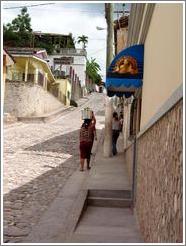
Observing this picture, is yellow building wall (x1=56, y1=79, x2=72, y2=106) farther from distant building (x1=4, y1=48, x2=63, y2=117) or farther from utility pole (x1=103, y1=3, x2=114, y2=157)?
utility pole (x1=103, y1=3, x2=114, y2=157)

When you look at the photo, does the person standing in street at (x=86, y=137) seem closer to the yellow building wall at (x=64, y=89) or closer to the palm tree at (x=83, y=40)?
the yellow building wall at (x=64, y=89)

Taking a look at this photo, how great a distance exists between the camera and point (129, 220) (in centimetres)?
823

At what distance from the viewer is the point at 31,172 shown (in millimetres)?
12453

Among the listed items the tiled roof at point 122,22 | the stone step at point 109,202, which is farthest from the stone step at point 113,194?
the tiled roof at point 122,22

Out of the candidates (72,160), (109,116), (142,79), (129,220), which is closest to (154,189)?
(129,220)

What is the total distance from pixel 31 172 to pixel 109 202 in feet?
11.5

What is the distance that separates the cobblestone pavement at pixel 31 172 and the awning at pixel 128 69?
263cm

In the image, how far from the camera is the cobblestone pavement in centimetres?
762

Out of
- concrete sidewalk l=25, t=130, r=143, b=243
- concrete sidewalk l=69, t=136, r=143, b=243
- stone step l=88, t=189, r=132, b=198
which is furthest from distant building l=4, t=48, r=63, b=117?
stone step l=88, t=189, r=132, b=198

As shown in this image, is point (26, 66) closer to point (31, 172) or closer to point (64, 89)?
point (64, 89)

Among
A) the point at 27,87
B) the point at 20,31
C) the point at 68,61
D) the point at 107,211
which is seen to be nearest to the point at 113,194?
the point at 107,211

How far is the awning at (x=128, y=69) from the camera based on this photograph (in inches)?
354

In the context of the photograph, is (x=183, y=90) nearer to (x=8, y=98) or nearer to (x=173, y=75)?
(x=173, y=75)

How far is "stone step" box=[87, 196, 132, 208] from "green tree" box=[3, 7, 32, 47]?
146ft
